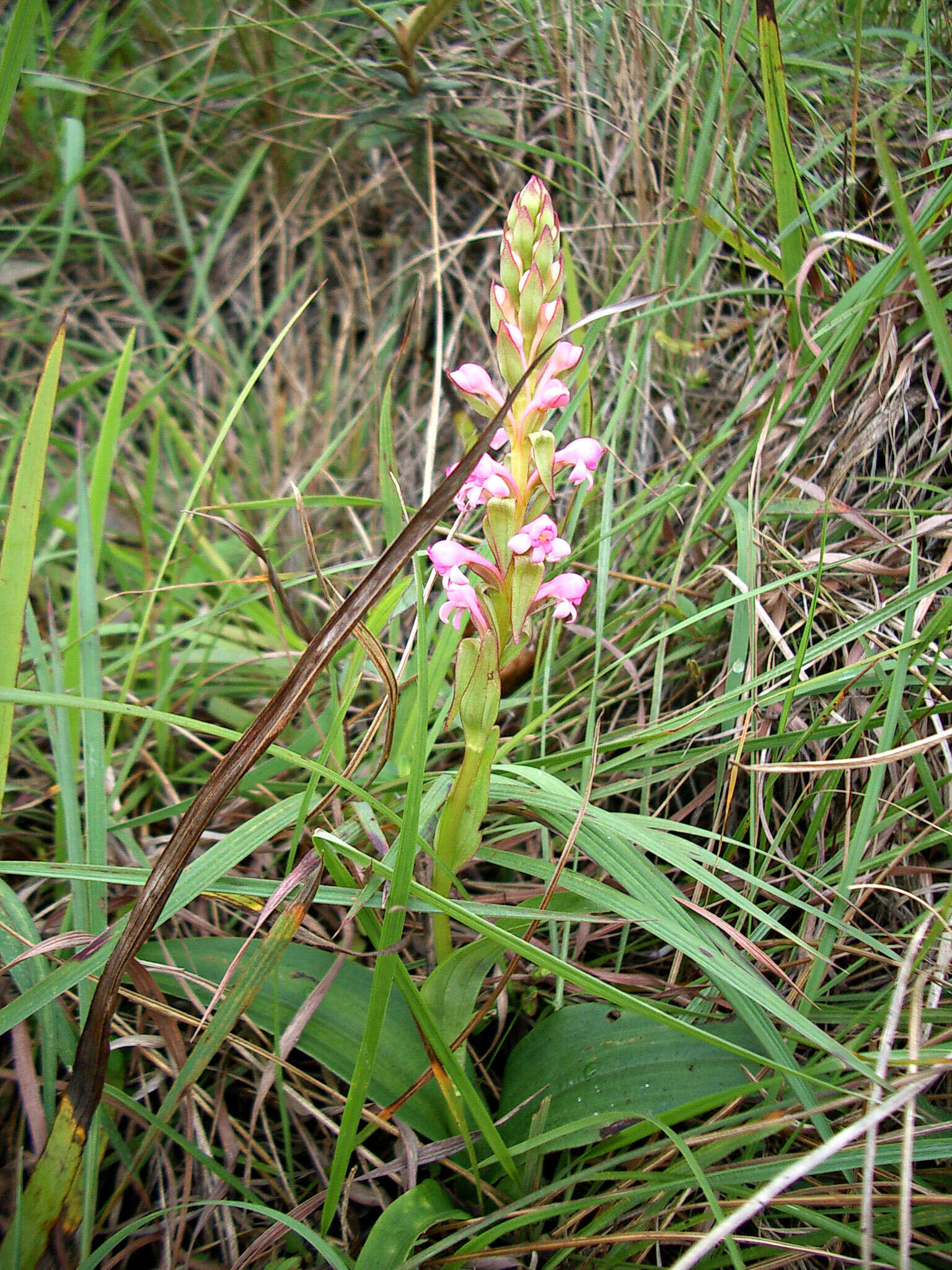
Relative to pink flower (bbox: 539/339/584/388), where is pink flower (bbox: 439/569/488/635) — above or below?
below

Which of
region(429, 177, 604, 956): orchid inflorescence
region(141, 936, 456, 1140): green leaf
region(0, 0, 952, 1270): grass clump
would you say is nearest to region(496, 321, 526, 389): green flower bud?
region(429, 177, 604, 956): orchid inflorescence

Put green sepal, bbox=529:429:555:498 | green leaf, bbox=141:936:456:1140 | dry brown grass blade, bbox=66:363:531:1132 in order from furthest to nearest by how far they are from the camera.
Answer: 1. green leaf, bbox=141:936:456:1140
2. green sepal, bbox=529:429:555:498
3. dry brown grass blade, bbox=66:363:531:1132

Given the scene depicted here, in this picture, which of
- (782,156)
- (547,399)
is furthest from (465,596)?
(782,156)

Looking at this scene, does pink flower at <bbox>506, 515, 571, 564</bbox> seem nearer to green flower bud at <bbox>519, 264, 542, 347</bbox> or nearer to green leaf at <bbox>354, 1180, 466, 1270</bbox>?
green flower bud at <bbox>519, 264, 542, 347</bbox>

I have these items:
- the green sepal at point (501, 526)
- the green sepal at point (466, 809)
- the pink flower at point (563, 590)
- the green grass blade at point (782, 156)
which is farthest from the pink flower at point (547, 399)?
the green grass blade at point (782, 156)

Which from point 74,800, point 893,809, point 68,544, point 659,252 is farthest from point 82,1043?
point 659,252

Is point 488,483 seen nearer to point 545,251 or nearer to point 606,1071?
point 545,251
